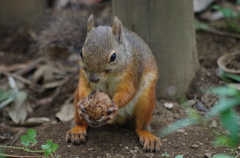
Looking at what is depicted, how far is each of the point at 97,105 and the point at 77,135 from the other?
52 centimetres

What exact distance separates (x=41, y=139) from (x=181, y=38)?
6.26ft

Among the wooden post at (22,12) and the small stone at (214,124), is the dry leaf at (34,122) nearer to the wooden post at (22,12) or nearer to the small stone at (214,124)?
the small stone at (214,124)

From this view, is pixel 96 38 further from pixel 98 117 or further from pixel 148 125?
pixel 148 125

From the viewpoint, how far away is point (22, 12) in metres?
6.93

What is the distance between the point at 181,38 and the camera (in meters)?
4.09

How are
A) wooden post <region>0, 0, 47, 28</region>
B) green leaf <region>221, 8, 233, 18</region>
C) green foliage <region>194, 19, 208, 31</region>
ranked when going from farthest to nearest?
wooden post <region>0, 0, 47, 28</region>, green foliage <region>194, 19, 208, 31</region>, green leaf <region>221, 8, 233, 18</region>

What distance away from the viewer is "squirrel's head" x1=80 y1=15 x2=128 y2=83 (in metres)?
2.94

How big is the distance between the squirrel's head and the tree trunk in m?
0.81

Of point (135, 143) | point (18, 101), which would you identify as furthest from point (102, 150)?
point (18, 101)

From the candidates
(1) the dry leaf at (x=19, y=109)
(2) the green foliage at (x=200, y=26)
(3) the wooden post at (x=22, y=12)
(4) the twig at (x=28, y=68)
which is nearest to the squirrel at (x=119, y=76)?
(1) the dry leaf at (x=19, y=109)

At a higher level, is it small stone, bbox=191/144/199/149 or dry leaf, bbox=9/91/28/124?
small stone, bbox=191/144/199/149

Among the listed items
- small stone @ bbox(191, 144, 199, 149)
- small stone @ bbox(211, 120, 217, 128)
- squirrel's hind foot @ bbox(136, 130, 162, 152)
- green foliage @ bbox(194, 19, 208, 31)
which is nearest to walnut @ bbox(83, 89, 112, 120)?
squirrel's hind foot @ bbox(136, 130, 162, 152)

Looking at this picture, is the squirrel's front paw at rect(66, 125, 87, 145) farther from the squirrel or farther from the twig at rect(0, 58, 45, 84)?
the twig at rect(0, 58, 45, 84)

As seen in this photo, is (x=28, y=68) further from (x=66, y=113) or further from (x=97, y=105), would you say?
(x=97, y=105)
